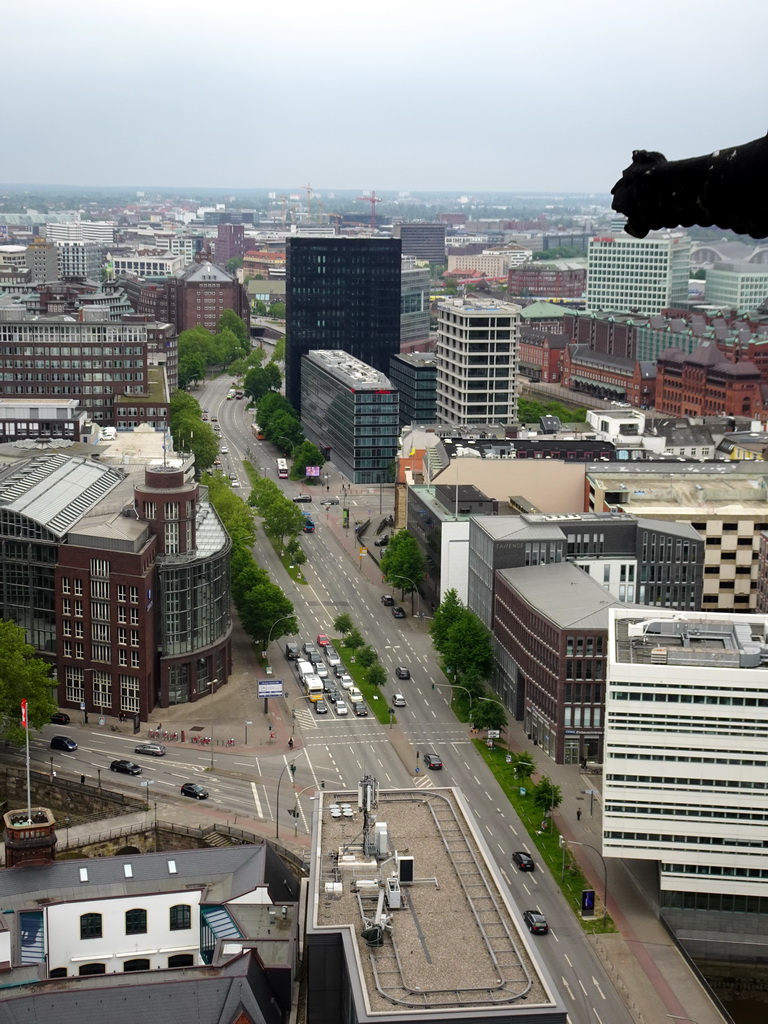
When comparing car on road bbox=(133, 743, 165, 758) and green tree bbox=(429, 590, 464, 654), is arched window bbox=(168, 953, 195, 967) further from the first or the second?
green tree bbox=(429, 590, 464, 654)

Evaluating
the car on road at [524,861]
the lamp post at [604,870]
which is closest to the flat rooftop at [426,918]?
the lamp post at [604,870]

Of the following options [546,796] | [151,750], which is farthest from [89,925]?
[151,750]

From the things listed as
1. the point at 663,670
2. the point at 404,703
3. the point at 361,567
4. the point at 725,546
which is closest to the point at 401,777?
the point at 404,703

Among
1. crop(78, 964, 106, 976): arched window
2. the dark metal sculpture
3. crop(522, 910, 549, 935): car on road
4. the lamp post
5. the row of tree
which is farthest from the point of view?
the row of tree

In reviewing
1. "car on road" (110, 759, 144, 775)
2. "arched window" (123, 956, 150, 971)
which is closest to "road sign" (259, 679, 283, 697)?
"car on road" (110, 759, 144, 775)

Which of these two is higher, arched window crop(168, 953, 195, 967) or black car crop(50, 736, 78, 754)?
arched window crop(168, 953, 195, 967)

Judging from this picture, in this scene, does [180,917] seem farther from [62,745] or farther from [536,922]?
[62,745]

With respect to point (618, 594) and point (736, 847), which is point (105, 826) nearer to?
point (736, 847)
